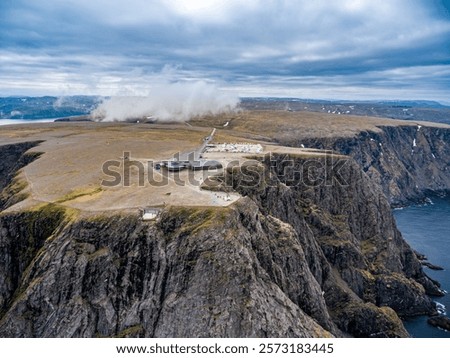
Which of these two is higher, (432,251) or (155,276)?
(155,276)

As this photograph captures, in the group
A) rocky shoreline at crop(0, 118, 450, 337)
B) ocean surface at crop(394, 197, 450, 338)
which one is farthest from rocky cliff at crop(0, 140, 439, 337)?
ocean surface at crop(394, 197, 450, 338)

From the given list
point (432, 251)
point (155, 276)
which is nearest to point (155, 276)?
point (155, 276)

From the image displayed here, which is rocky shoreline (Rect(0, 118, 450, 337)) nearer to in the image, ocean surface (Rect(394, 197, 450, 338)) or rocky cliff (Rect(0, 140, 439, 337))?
rocky cliff (Rect(0, 140, 439, 337))

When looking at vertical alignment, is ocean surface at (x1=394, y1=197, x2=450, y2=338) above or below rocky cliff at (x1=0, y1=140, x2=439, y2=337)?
below

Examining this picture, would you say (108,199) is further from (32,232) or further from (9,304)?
(9,304)

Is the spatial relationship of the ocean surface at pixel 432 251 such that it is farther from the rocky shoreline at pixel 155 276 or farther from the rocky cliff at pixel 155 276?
the rocky shoreline at pixel 155 276

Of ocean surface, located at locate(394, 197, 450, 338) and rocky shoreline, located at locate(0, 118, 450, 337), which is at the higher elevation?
rocky shoreline, located at locate(0, 118, 450, 337)

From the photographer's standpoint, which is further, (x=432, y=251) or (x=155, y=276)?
(x=432, y=251)

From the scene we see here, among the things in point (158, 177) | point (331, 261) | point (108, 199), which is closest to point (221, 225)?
point (108, 199)

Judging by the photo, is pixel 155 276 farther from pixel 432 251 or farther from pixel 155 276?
pixel 432 251

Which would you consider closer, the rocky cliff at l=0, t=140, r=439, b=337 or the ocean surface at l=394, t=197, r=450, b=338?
the rocky cliff at l=0, t=140, r=439, b=337

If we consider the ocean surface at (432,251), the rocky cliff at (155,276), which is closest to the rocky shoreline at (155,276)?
the rocky cliff at (155,276)

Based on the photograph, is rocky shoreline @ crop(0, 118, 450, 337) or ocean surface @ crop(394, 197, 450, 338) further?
ocean surface @ crop(394, 197, 450, 338)
